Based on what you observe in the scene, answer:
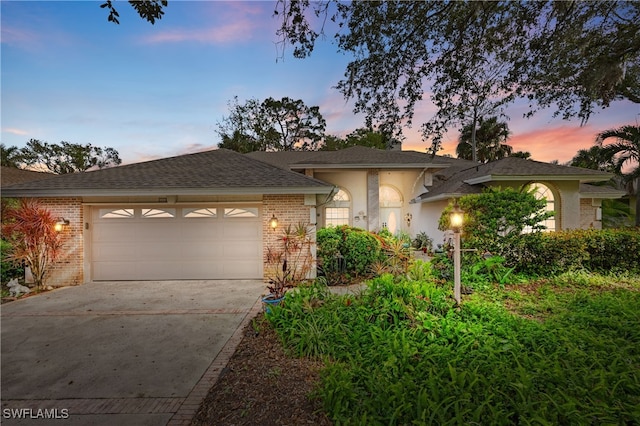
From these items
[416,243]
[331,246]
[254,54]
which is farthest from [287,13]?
[416,243]

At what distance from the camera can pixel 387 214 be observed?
1531 centimetres

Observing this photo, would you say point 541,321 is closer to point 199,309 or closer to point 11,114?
point 199,309

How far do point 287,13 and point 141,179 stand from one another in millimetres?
6779

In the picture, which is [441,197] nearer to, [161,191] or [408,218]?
[408,218]

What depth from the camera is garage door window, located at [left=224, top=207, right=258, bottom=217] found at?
8516mm

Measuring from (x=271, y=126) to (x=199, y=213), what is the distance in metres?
22.1

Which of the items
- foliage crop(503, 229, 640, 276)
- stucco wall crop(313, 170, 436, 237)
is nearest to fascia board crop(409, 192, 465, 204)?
stucco wall crop(313, 170, 436, 237)

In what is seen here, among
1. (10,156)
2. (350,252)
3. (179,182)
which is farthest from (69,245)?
(10,156)

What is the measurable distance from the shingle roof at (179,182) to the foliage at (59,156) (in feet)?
91.7

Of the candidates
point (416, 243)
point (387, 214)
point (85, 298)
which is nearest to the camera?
point (85, 298)

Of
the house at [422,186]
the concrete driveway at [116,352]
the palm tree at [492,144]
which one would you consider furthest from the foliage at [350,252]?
the palm tree at [492,144]

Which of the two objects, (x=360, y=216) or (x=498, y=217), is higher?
(x=498, y=217)

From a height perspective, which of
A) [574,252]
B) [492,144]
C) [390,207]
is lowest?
[574,252]

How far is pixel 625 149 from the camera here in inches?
543
